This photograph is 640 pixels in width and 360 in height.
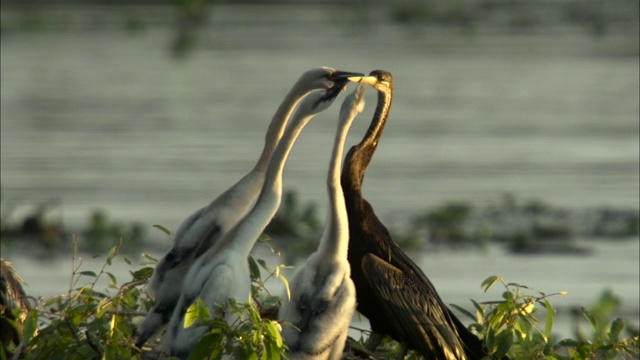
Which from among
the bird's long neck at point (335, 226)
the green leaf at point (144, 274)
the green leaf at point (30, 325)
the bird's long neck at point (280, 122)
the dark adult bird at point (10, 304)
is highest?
the bird's long neck at point (280, 122)

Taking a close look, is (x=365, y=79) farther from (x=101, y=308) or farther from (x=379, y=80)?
(x=101, y=308)

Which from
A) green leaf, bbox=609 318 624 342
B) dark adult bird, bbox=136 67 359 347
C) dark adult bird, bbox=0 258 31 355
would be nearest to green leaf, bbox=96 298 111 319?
dark adult bird, bbox=136 67 359 347

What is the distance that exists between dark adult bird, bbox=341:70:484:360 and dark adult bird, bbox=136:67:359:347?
241mm

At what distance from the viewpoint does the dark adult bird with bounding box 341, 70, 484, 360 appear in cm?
561

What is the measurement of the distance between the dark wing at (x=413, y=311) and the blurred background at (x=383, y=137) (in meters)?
3.49

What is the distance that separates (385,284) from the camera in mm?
5652

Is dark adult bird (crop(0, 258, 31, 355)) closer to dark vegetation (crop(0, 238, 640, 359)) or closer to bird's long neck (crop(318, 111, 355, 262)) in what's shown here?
dark vegetation (crop(0, 238, 640, 359))

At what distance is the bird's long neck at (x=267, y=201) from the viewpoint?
5195 millimetres

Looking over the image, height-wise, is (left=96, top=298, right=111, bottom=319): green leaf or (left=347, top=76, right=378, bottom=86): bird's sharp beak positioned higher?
(left=347, top=76, right=378, bottom=86): bird's sharp beak

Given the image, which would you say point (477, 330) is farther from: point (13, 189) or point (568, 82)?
point (568, 82)

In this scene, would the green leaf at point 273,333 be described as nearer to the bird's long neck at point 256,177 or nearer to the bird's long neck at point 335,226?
the bird's long neck at point 335,226

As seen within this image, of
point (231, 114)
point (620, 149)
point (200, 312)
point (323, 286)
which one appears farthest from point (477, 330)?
point (231, 114)

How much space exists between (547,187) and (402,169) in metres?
1.44

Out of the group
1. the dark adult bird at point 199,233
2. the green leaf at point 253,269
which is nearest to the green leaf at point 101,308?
the dark adult bird at point 199,233
